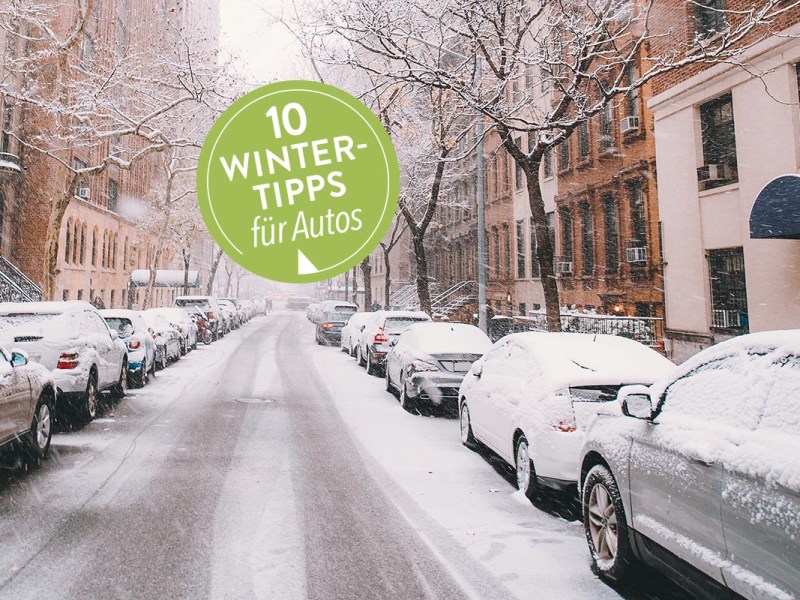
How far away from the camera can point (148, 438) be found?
28.6 feet

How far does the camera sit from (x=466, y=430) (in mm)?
8680

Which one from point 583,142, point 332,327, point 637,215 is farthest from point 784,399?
point 332,327

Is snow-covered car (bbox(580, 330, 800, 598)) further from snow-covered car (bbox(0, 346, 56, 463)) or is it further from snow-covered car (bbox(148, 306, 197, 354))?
snow-covered car (bbox(148, 306, 197, 354))

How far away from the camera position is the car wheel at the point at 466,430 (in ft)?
27.8

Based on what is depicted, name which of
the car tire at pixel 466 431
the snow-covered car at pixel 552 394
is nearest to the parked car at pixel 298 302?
the car tire at pixel 466 431

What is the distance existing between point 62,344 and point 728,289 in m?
14.3

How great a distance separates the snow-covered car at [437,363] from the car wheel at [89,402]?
511cm

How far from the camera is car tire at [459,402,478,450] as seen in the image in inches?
333

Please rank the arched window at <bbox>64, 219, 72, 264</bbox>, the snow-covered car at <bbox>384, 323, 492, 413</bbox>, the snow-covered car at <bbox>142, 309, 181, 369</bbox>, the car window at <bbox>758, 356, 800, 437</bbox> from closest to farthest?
the car window at <bbox>758, 356, 800, 437</bbox>
the snow-covered car at <bbox>384, 323, 492, 413</bbox>
the snow-covered car at <bbox>142, 309, 181, 369</bbox>
the arched window at <bbox>64, 219, 72, 264</bbox>

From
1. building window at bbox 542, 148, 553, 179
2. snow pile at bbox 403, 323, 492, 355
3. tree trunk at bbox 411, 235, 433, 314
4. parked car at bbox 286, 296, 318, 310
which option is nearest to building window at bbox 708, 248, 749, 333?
snow pile at bbox 403, 323, 492, 355

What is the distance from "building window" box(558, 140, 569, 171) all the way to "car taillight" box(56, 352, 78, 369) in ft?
69.9

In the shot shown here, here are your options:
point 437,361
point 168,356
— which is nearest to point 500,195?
point 168,356

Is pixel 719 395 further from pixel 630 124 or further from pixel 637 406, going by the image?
pixel 630 124

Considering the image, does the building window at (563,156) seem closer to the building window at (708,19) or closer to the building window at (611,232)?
the building window at (611,232)
